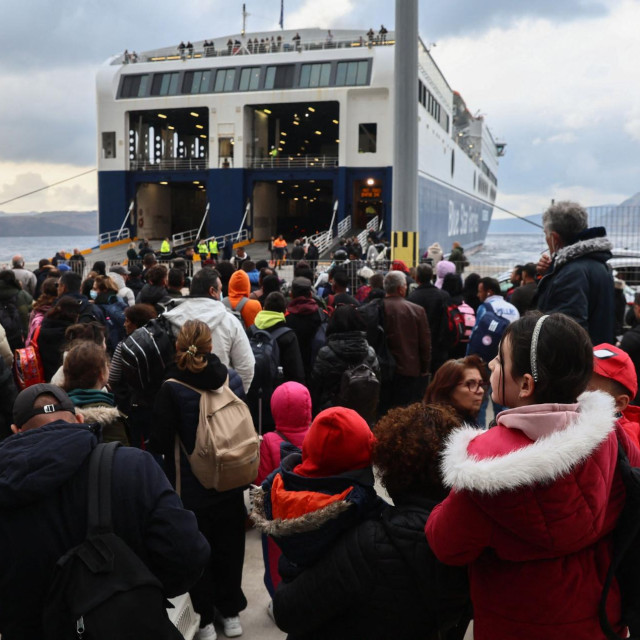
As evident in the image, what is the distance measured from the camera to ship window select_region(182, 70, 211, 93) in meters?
34.5

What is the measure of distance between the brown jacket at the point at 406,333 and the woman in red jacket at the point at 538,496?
15.6ft

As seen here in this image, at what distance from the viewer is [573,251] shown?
3846 millimetres

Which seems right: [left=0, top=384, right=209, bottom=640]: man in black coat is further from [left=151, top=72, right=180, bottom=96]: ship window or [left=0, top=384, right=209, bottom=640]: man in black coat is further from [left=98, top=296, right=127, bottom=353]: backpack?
[left=151, top=72, right=180, bottom=96]: ship window

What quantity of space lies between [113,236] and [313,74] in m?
14.4

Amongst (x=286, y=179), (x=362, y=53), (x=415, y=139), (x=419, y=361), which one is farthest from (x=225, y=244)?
(x=419, y=361)

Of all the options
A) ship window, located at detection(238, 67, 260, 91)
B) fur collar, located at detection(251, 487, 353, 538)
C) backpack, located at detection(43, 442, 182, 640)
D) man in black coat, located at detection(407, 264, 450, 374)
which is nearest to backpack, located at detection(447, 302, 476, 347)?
man in black coat, located at detection(407, 264, 450, 374)

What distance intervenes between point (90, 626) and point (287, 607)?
0.74 m

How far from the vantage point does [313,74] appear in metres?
33.2

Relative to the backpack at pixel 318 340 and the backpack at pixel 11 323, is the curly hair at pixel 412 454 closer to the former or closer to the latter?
the backpack at pixel 318 340

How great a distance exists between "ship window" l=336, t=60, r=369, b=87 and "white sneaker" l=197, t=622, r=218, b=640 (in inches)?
1255

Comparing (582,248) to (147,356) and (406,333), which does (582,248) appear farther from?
(406,333)

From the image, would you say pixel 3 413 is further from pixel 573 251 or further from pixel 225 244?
pixel 225 244

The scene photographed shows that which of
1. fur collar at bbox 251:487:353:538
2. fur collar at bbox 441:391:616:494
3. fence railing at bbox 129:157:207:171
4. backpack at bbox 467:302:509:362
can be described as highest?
fence railing at bbox 129:157:207:171

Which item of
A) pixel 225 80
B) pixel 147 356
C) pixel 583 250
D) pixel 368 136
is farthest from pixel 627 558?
pixel 225 80
